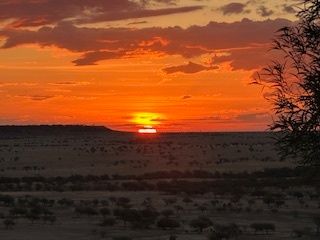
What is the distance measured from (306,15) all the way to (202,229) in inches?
549

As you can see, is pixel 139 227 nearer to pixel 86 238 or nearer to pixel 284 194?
pixel 86 238

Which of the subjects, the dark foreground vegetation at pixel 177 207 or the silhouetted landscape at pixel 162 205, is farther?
the dark foreground vegetation at pixel 177 207

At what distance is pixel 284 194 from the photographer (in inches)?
1689

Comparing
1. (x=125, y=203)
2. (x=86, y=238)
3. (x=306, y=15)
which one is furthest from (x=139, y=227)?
(x=306, y=15)

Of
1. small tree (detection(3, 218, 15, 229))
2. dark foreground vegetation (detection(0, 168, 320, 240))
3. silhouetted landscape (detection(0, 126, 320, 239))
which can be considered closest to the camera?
silhouetted landscape (detection(0, 126, 320, 239))

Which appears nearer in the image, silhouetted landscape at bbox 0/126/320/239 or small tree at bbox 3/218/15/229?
silhouetted landscape at bbox 0/126/320/239

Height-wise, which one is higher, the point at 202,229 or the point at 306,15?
the point at 306,15

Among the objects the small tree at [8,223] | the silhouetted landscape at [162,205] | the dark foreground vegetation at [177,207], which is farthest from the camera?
the small tree at [8,223]

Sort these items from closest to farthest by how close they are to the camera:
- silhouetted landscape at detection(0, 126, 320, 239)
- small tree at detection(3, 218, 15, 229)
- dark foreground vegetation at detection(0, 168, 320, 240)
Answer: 1. silhouetted landscape at detection(0, 126, 320, 239)
2. dark foreground vegetation at detection(0, 168, 320, 240)
3. small tree at detection(3, 218, 15, 229)

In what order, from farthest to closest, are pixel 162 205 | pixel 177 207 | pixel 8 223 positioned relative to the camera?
1. pixel 162 205
2. pixel 177 207
3. pixel 8 223

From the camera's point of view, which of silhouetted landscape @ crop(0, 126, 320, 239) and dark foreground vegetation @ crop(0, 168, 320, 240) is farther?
dark foreground vegetation @ crop(0, 168, 320, 240)

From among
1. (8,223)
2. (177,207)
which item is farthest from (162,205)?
(8,223)

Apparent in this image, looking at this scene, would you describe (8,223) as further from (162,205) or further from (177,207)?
(162,205)

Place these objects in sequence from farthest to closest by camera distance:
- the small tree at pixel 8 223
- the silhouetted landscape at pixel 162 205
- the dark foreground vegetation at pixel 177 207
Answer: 1. the small tree at pixel 8 223
2. the dark foreground vegetation at pixel 177 207
3. the silhouetted landscape at pixel 162 205
